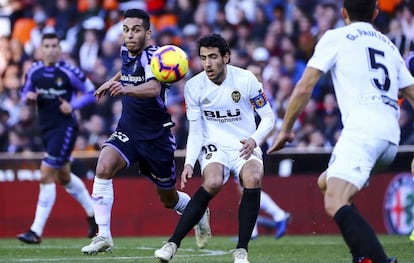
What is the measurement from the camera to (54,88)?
14.0 meters

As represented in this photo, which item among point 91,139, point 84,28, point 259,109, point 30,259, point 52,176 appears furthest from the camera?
point 84,28

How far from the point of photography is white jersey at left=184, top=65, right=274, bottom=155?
9.68m

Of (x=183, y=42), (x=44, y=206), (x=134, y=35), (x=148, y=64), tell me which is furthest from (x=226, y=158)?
(x=183, y=42)

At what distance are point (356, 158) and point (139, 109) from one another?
12.1ft

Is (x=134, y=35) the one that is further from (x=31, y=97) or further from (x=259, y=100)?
(x=31, y=97)

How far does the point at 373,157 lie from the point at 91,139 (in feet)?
38.1

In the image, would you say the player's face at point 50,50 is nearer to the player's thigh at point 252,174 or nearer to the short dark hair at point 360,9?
the player's thigh at point 252,174

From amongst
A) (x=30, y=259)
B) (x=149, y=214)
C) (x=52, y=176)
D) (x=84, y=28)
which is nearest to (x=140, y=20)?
Result: (x=30, y=259)

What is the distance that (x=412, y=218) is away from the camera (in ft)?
50.2

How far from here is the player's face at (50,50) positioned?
14.0 meters

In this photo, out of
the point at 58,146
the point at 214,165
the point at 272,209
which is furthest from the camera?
the point at 272,209

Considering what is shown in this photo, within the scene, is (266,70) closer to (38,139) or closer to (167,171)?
(38,139)

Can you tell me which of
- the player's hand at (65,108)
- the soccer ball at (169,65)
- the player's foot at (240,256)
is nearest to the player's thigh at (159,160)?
the soccer ball at (169,65)

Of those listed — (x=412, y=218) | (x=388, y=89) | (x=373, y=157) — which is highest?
(x=388, y=89)
